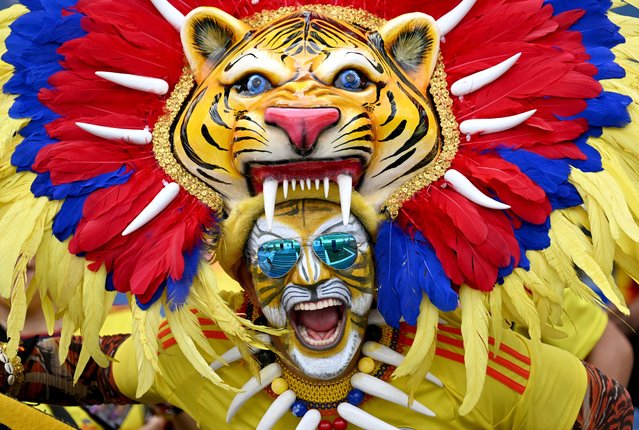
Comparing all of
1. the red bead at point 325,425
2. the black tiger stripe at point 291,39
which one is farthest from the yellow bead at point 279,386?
the black tiger stripe at point 291,39

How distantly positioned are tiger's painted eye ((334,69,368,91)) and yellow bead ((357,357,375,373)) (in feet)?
2.05

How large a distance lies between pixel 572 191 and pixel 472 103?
28cm

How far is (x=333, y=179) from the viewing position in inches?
84.9

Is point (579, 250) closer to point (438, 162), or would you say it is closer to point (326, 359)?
point (438, 162)

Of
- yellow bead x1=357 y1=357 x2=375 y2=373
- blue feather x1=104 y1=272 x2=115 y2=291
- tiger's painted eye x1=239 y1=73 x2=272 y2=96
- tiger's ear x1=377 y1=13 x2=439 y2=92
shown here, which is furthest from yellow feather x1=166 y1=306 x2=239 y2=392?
tiger's ear x1=377 y1=13 x2=439 y2=92

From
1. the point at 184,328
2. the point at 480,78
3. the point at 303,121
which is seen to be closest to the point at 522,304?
the point at 480,78

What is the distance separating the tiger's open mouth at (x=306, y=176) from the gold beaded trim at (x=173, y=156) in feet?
0.38

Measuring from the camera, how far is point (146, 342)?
7.00 ft

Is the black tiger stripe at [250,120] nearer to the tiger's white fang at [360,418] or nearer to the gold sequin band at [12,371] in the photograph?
the tiger's white fang at [360,418]

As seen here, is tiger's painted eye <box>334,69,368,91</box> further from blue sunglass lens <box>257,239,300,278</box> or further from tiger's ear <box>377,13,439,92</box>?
blue sunglass lens <box>257,239,300,278</box>

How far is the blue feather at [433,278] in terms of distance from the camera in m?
2.12

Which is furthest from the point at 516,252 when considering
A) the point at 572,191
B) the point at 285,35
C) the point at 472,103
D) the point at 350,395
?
the point at 285,35

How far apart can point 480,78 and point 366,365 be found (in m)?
0.69

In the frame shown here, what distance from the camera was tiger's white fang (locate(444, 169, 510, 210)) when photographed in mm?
2139
